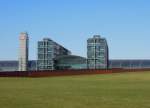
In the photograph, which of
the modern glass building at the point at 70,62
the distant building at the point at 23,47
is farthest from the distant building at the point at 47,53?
the distant building at the point at 23,47

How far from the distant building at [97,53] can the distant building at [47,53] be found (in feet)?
28.2

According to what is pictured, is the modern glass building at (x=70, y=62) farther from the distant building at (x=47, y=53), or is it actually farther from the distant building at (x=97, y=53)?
the distant building at (x=97, y=53)

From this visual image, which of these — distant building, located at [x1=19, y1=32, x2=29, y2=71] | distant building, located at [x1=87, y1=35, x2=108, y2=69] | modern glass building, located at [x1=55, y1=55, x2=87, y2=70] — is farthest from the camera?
distant building, located at [x1=19, y1=32, x2=29, y2=71]

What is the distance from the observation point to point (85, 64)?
114312 mm

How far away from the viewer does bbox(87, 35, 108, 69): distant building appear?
366 ft

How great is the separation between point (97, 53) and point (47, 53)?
509 inches

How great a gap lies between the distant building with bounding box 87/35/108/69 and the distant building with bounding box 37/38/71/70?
860cm

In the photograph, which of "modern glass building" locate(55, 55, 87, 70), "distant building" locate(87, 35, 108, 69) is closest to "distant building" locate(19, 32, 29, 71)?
"modern glass building" locate(55, 55, 87, 70)

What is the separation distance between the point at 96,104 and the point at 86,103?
26.7 inches

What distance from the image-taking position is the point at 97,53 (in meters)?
113

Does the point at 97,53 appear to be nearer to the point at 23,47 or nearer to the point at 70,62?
the point at 70,62

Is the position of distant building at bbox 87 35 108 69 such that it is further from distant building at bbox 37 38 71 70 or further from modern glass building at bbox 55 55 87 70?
distant building at bbox 37 38 71 70

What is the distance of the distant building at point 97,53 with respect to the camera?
11153 centimetres

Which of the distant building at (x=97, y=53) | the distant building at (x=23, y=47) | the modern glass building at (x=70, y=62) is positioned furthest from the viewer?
the distant building at (x=23, y=47)
